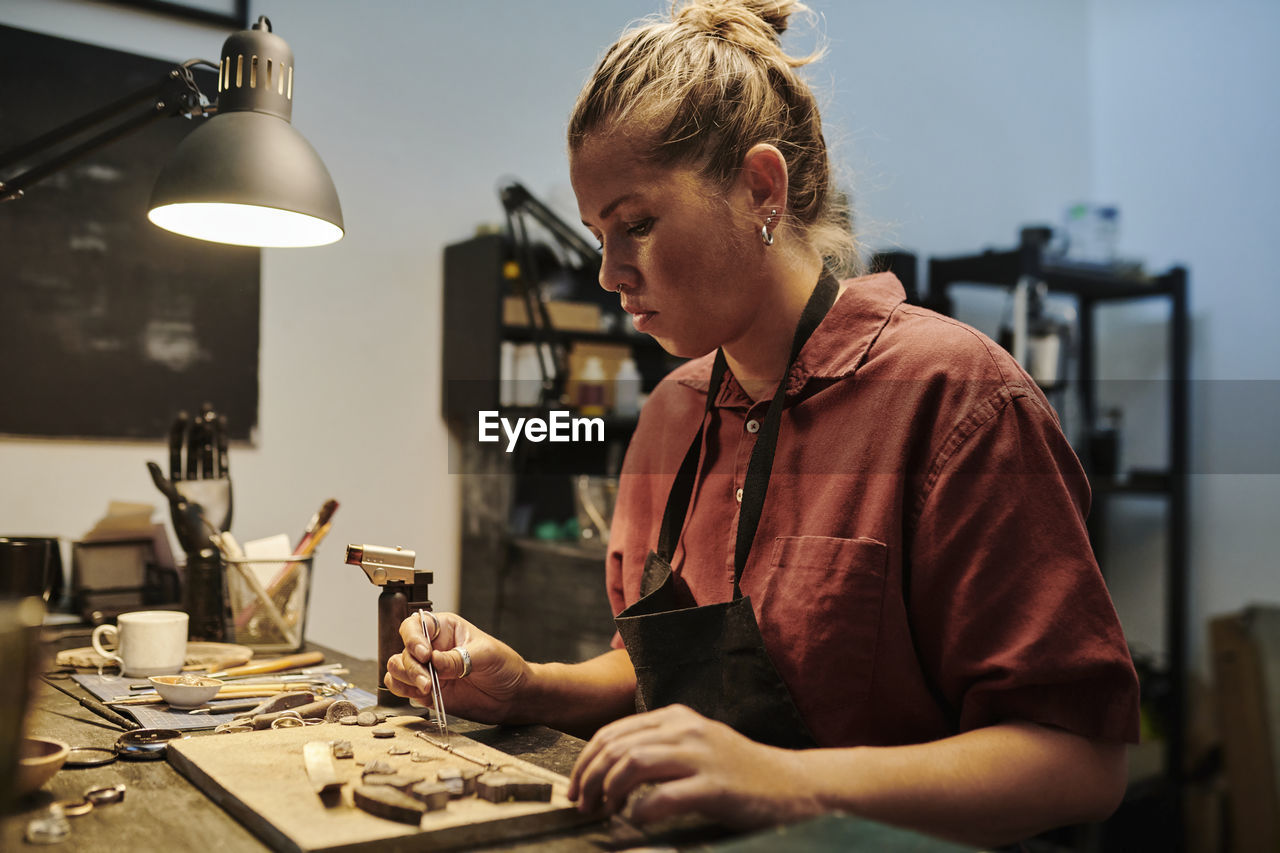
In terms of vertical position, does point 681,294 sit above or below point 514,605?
above

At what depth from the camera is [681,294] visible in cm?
115

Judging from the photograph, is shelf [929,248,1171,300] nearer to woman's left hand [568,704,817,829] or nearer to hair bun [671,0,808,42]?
hair bun [671,0,808,42]

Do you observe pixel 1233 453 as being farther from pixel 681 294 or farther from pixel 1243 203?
pixel 681 294

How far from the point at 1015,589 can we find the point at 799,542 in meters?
0.23

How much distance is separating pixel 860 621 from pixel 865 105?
2.93 metres

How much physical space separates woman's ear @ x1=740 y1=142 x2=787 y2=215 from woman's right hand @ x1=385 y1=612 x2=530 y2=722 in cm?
59

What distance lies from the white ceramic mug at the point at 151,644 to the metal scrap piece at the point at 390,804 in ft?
2.40

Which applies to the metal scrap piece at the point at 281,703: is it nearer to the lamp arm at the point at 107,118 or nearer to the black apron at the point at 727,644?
the black apron at the point at 727,644

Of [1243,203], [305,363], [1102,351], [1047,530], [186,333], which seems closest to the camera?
[1047,530]

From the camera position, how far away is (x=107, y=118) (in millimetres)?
1388

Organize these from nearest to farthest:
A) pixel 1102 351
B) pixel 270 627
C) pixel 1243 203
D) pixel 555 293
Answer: pixel 270 627, pixel 555 293, pixel 1243 203, pixel 1102 351

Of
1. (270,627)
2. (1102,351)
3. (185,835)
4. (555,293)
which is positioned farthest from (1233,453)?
(185,835)

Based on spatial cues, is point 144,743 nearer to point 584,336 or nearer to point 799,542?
point 799,542

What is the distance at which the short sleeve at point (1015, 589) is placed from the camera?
2.96 ft
